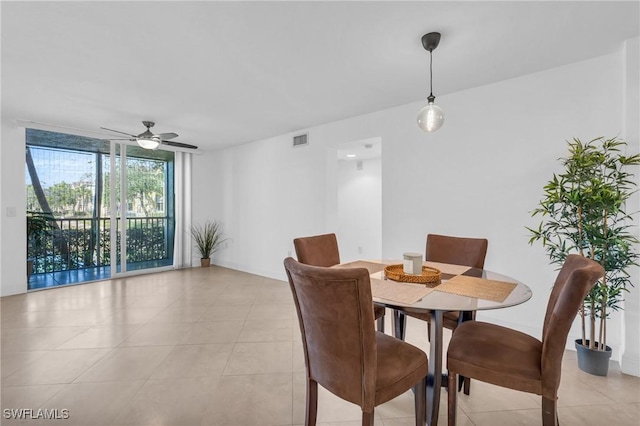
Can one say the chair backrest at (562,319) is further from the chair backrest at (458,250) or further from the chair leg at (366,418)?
the chair backrest at (458,250)

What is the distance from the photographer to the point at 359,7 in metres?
1.80

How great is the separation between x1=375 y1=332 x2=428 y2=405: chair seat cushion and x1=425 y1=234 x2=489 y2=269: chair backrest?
1.18 metres

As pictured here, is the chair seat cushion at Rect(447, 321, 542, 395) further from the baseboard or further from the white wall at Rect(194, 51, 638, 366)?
the white wall at Rect(194, 51, 638, 366)

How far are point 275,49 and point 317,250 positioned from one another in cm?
165

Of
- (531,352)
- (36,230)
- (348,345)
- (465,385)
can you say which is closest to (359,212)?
(465,385)

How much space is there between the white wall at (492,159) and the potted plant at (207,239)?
2.49 meters

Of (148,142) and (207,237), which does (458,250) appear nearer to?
(148,142)

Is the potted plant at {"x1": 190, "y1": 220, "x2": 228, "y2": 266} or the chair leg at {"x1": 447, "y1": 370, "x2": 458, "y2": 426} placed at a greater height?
the potted plant at {"x1": 190, "y1": 220, "x2": 228, "y2": 266}

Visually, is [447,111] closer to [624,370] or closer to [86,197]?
[624,370]

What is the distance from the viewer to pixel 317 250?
8.37 ft

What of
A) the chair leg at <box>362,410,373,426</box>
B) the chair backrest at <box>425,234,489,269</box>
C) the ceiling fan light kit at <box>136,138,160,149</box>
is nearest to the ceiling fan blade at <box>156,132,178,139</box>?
the ceiling fan light kit at <box>136,138,160,149</box>

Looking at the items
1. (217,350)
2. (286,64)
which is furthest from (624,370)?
(286,64)

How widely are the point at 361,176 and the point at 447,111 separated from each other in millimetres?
2900

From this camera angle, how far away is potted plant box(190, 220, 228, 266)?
607 cm
